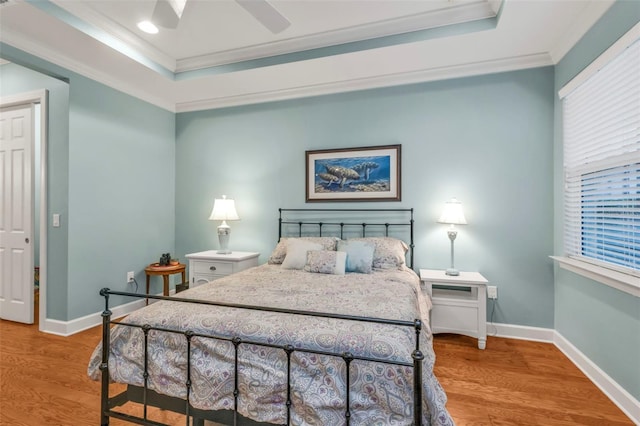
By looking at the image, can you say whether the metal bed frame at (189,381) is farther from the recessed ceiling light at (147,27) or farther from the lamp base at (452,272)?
the recessed ceiling light at (147,27)

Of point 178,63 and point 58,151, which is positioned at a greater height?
point 178,63

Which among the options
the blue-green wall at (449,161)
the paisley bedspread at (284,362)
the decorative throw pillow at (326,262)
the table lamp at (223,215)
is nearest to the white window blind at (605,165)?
the blue-green wall at (449,161)

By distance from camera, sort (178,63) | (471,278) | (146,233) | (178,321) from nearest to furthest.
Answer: (178,321), (471,278), (178,63), (146,233)

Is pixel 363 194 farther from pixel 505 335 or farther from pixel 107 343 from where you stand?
pixel 107 343

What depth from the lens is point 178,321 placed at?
1.52 m

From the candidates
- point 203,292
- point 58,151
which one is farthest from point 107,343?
point 58,151

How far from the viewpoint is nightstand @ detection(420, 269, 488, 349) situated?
8.78 feet

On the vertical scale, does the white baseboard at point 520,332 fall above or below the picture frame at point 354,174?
below

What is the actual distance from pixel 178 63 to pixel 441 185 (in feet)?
10.4

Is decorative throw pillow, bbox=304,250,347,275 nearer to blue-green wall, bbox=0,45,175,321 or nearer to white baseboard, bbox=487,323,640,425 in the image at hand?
white baseboard, bbox=487,323,640,425

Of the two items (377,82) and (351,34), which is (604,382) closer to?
(377,82)

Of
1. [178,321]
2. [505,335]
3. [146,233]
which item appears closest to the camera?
[178,321]

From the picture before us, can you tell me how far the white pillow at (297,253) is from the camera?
2.86m

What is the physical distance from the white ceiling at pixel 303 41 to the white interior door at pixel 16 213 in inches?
41.1
